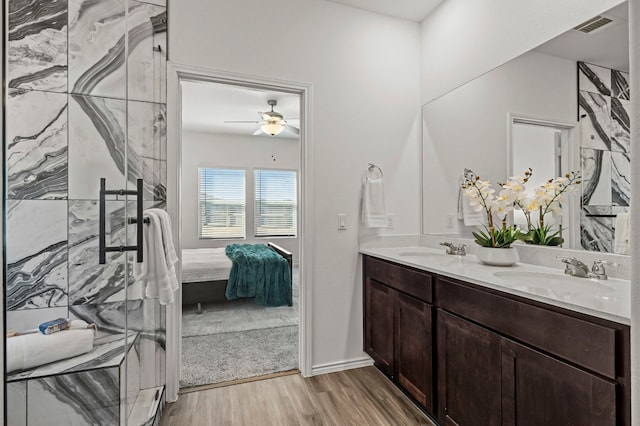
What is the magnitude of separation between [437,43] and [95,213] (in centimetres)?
271

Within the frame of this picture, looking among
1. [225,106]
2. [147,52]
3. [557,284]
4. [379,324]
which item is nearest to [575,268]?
[557,284]

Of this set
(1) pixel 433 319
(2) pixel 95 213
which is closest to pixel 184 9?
(2) pixel 95 213

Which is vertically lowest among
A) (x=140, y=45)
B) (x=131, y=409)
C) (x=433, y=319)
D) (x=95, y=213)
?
(x=131, y=409)

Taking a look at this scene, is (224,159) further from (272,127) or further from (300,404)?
(300,404)

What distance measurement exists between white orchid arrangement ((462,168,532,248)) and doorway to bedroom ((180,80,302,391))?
4.20ft

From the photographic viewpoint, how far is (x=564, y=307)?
119 cm

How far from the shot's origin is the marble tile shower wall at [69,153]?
0.93 meters

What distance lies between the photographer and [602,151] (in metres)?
1.67

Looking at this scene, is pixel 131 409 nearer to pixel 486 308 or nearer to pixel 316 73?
pixel 486 308

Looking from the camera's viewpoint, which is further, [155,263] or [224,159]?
[224,159]

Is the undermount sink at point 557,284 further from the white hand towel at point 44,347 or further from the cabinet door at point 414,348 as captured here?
the white hand towel at point 44,347

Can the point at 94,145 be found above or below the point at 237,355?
above

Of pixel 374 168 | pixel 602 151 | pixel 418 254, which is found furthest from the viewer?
pixel 374 168

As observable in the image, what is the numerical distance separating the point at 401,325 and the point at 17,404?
1.88 m
